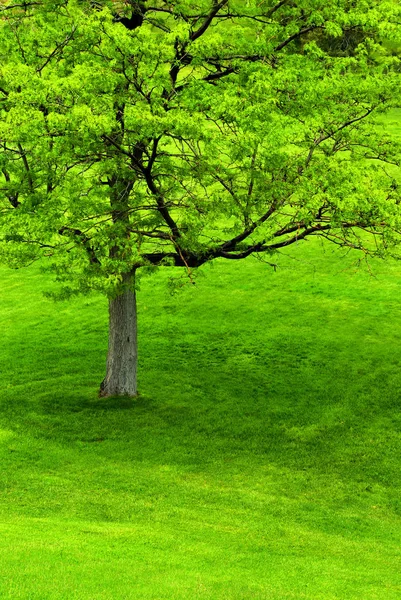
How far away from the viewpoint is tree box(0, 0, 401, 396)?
18.2m

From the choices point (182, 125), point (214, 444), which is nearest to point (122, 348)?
point (214, 444)

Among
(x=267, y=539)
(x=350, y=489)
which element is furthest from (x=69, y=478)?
(x=350, y=489)

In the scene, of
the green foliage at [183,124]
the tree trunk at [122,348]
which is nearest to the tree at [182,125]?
the green foliage at [183,124]

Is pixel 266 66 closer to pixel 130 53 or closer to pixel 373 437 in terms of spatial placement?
pixel 130 53

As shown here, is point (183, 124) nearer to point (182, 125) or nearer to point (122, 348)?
point (182, 125)

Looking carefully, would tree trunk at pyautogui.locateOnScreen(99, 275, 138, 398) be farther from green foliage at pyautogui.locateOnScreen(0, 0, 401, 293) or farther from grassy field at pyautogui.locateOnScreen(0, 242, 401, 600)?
green foliage at pyautogui.locateOnScreen(0, 0, 401, 293)

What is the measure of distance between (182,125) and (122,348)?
8768 millimetres

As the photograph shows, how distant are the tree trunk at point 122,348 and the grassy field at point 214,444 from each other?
65 cm

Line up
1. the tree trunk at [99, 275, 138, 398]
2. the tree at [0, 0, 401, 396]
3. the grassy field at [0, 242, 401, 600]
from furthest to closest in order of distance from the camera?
the tree trunk at [99, 275, 138, 398], the tree at [0, 0, 401, 396], the grassy field at [0, 242, 401, 600]

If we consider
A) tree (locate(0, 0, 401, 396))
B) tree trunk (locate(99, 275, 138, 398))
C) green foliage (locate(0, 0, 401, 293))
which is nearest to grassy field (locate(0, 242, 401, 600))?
tree trunk (locate(99, 275, 138, 398))

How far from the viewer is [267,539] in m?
15.3

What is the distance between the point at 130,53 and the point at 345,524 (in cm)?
1159

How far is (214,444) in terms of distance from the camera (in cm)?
2155

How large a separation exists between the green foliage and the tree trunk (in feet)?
7.55
